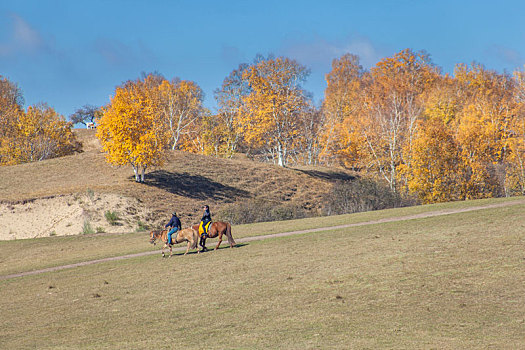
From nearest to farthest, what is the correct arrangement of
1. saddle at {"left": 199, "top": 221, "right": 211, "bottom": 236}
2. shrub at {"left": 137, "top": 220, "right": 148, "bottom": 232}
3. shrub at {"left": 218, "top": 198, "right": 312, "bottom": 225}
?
saddle at {"left": 199, "top": 221, "right": 211, "bottom": 236}, shrub at {"left": 137, "top": 220, "right": 148, "bottom": 232}, shrub at {"left": 218, "top": 198, "right": 312, "bottom": 225}

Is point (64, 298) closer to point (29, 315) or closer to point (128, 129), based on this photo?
point (29, 315)

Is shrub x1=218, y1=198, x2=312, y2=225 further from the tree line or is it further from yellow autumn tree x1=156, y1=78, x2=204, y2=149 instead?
yellow autumn tree x1=156, y1=78, x2=204, y2=149

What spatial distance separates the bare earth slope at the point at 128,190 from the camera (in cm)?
5078

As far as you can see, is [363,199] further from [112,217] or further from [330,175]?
[330,175]

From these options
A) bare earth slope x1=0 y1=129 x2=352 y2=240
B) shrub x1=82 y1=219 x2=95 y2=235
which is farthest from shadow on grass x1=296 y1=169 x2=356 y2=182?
shrub x1=82 y1=219 x2=95 y2=235

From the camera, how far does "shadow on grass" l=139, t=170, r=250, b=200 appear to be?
2464 inches

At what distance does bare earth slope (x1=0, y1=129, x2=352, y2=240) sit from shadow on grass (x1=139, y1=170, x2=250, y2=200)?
0.12 m

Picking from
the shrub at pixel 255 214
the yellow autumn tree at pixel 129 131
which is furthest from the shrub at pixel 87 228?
the shrub at pixel 255 214

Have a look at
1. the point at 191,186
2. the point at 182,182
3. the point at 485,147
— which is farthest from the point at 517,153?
the point at 182,182

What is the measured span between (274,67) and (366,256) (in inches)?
2245

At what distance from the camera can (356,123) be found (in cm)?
7406

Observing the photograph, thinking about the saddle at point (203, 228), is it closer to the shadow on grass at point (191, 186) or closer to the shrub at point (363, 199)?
the shrub at point (363, 199)

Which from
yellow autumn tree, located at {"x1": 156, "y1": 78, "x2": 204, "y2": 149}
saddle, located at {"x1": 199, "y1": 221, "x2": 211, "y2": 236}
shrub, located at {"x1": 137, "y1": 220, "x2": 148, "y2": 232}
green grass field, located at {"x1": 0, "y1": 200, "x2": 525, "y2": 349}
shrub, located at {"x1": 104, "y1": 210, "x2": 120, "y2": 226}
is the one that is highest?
yellow autumn tree, located at {"x1": 156, "y1": 78, "x2": 204, "y2": 149}

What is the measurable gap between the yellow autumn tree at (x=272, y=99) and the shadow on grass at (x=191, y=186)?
995cm
